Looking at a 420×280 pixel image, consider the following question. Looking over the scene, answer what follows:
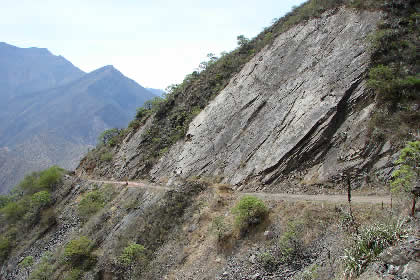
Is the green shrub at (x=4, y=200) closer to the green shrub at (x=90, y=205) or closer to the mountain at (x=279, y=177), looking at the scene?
the mountain at (x=279, y=177)

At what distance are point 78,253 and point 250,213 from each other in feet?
44.8

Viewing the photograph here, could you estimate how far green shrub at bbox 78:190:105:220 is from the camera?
25036 millimetres

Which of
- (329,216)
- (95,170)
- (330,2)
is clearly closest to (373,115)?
(329,216)

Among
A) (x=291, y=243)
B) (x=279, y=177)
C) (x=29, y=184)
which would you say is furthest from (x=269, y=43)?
(x=29, y=184)

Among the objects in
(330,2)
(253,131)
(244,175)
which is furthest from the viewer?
(330,2)

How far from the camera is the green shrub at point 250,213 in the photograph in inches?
492

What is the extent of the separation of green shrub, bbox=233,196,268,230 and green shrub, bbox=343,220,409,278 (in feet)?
Answer: 17.5

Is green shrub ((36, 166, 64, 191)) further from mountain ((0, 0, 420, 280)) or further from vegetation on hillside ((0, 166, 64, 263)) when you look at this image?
mountain ((0, 0, 420, 280))

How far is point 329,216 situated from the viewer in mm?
10617

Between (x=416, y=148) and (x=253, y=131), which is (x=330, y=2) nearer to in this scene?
(x=253, y=131)

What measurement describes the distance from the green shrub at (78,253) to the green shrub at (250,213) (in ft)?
40.8

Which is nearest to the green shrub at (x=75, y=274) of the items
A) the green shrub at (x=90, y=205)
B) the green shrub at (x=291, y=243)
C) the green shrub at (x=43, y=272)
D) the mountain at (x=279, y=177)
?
the mountain at (x=279, y=177)

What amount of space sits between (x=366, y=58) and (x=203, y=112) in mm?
14262

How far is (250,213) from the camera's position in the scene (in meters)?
12.5
